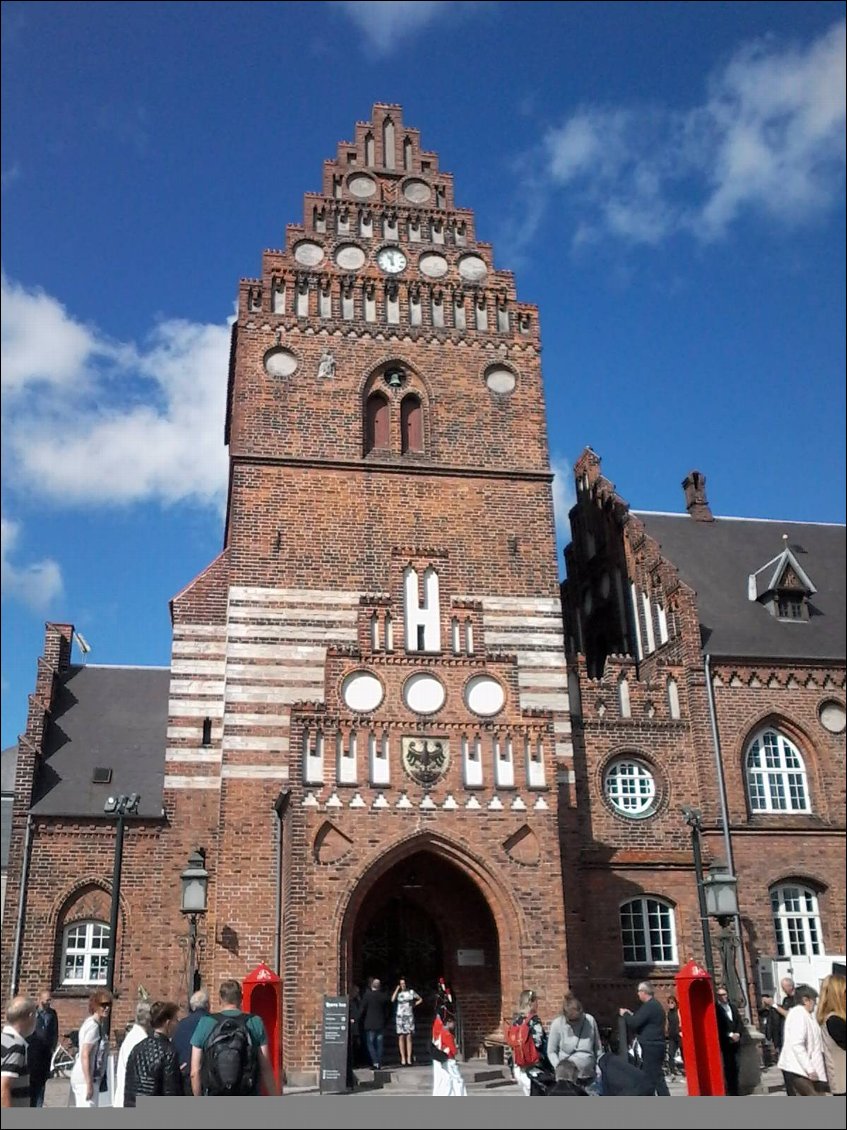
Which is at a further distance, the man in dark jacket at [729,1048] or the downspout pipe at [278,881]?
the downspout pipe at [278,881]

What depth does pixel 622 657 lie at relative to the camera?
27.7 m

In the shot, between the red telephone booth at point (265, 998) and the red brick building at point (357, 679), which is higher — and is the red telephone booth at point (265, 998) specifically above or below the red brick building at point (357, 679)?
below

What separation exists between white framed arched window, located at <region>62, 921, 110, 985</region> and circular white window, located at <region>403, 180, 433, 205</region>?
20667mm

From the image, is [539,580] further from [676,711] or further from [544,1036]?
[544,1036]

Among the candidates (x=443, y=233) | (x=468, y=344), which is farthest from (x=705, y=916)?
(x=443, y=233)

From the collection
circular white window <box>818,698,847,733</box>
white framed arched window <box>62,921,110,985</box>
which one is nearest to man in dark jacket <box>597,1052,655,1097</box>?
white framed arched window <box>62,921,110,985</box>

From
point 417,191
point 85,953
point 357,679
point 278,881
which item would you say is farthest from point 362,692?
point 417,191

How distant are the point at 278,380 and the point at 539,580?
27.4ft

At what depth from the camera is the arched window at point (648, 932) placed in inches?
982

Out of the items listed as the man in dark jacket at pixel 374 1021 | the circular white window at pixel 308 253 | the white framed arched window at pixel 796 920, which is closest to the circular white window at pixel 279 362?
the circular white window at pixel 308 253

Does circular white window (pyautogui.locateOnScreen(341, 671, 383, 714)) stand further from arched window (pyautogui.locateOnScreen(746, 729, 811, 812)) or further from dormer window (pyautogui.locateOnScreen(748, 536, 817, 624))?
dormer window (pyautogui.locateOnScreen(748, 536, 817, 624))

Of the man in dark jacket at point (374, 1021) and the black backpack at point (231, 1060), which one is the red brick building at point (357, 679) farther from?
the black backpack at point (231, 1060)

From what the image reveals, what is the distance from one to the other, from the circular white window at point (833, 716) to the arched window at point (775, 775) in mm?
1046

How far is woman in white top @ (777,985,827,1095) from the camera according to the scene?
9641 millimetres
